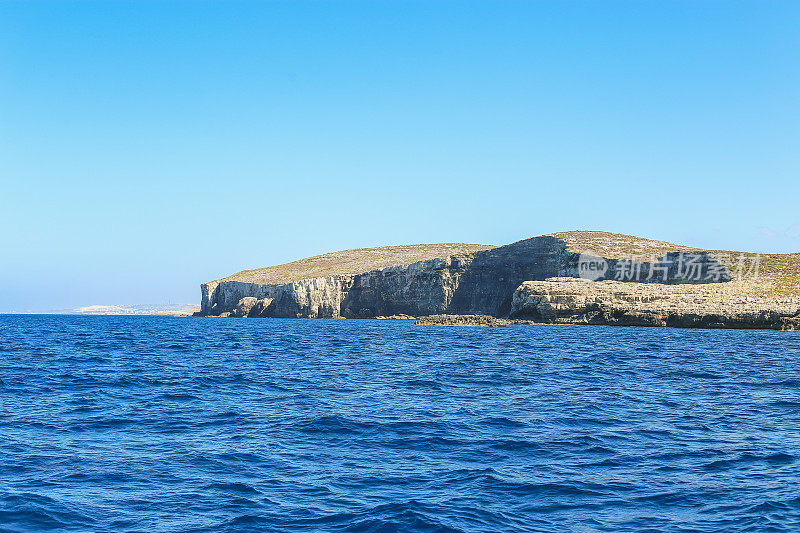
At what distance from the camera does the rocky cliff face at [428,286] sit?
346 ft

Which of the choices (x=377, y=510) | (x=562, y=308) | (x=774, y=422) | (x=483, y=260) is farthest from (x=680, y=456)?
(x=483, y=260)

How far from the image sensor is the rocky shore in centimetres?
7225

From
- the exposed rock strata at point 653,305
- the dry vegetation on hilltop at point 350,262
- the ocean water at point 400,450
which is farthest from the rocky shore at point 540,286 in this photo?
the ocean water at point 400,450

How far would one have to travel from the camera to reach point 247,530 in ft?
29.6

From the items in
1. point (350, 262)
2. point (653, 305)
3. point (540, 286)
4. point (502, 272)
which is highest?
point (350, 262)

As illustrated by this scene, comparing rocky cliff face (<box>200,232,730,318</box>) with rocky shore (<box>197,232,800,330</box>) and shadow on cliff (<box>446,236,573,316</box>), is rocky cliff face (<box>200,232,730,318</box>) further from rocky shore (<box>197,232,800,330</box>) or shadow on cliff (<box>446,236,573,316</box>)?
rocky shore (<box>197,232,800,330</box>)

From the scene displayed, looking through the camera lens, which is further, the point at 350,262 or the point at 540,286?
the point at 350,262

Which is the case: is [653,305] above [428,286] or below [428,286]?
below

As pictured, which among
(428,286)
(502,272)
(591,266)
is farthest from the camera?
(428,286)

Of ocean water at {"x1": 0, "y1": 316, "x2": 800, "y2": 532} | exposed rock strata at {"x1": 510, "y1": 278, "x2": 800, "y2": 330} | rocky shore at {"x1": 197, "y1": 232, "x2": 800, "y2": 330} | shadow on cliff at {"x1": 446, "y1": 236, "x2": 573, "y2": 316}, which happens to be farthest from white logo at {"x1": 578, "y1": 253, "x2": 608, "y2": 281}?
ocean water at {"x1": 0, "y1": 316, "x2": 800, "y2": 532}

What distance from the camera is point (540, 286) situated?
278ft

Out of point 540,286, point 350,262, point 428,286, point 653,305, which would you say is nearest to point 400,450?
point 653,305

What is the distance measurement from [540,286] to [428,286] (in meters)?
33.3

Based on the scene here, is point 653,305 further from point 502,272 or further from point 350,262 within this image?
point 350,262
